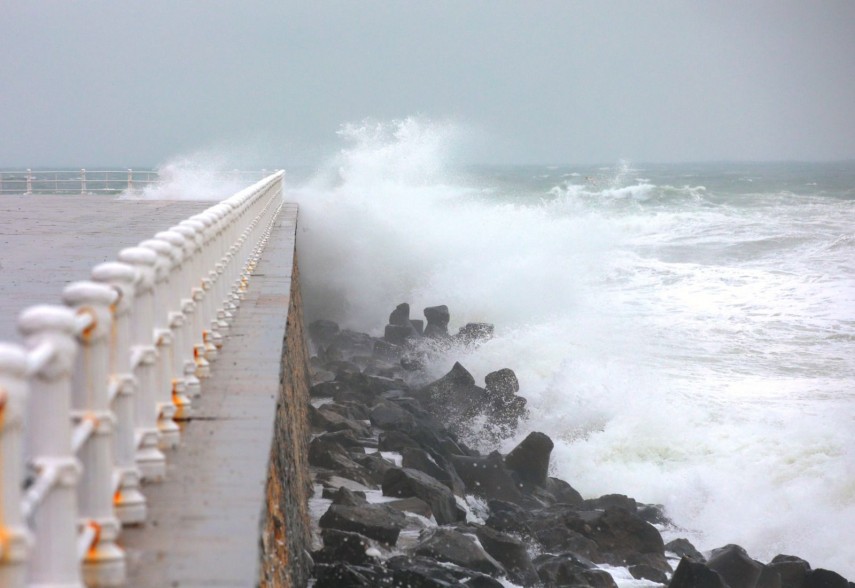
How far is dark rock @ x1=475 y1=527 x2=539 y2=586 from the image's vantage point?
898cm

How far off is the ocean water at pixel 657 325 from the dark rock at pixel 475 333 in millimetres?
427

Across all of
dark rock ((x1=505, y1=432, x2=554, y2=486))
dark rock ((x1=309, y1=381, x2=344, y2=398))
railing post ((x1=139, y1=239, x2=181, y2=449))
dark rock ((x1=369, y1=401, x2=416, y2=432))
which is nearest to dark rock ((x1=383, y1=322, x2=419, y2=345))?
dark rock ((x1=309, y1=381, x2=344, y2=398))

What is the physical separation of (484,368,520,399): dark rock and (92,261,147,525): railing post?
14.4 metres

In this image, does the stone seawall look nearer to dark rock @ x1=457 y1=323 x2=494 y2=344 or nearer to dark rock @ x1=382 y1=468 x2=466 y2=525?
dark rock @ x1=382 y1=468 x2=466 y2=525

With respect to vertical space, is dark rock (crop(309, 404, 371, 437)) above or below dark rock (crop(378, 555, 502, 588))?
below

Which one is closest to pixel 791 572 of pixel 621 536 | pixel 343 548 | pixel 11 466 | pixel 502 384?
pixel 621 536

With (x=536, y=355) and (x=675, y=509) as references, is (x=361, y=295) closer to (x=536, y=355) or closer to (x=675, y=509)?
(x=536, y=355)

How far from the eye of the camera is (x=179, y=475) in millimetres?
4621

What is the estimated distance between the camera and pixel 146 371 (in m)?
4.60

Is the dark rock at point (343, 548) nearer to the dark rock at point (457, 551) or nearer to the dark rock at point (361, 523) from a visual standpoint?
the dark rock at point (361, 523)

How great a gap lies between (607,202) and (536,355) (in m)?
49.6

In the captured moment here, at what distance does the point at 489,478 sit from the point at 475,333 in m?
11.9

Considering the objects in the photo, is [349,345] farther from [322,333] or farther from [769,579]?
[769,579]

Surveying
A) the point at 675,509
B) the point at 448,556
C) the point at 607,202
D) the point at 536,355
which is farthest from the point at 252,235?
the point at 607,202
